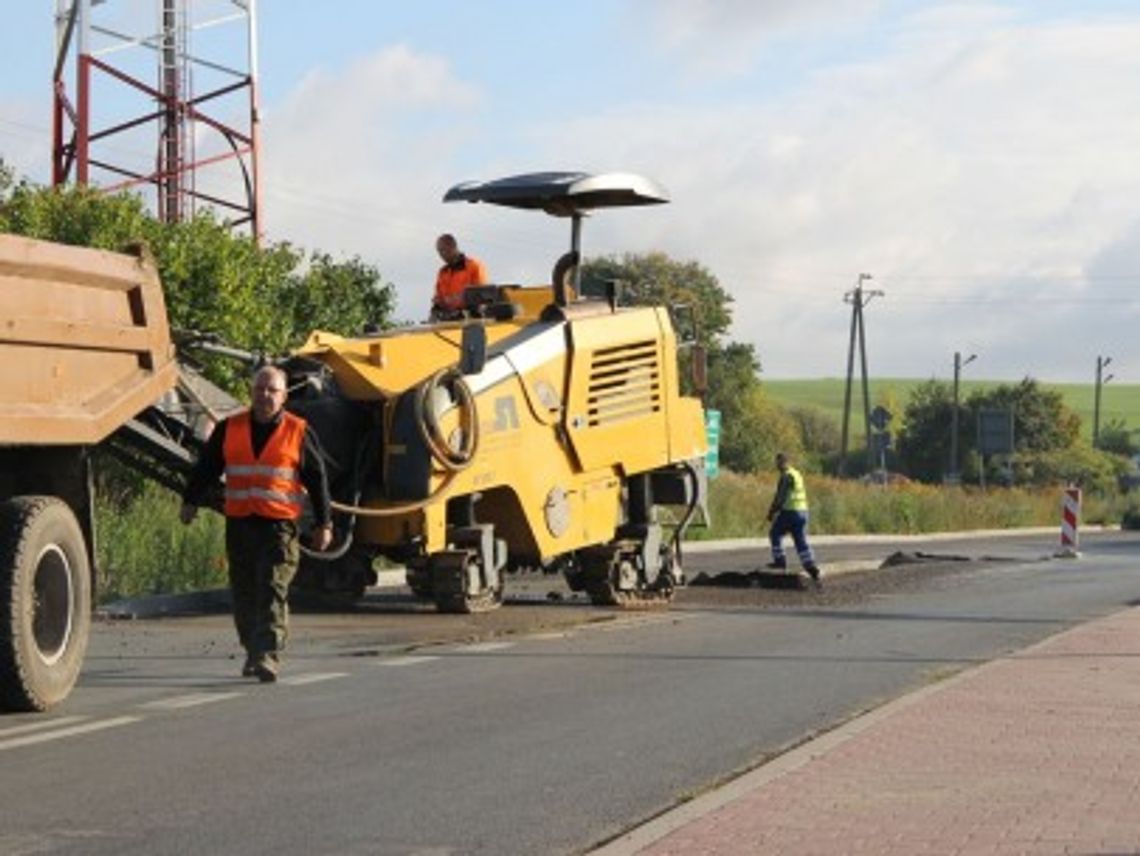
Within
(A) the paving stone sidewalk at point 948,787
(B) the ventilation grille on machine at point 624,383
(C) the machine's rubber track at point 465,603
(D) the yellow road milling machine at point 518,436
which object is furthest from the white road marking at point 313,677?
(B) the ventilation grille on machine at point 624,383

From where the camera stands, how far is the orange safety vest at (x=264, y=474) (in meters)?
11.9

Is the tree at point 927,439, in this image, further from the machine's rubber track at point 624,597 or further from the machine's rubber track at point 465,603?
the machine's rubber track at point 465,603

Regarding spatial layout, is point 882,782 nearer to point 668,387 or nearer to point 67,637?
point 67,637

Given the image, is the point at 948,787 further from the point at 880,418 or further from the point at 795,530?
the point at 880,418

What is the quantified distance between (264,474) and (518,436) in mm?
5655

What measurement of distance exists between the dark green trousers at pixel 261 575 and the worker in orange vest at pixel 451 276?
7.19 m

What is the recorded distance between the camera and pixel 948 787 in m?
8.50

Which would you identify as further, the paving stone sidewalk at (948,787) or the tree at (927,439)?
the tree at (927,439)

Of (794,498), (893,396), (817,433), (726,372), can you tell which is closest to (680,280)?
(726,372)

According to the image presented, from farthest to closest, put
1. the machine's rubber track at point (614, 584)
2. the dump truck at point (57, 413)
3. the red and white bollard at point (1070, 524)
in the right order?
the red and white bollard at point (1070, 524), the machine's rubber track at point (614, 584), the dump truck at point (57, 413)

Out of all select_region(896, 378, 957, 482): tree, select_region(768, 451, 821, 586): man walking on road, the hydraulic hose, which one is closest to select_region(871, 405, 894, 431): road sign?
select_region(768, 451, 821, 586): man walking on road

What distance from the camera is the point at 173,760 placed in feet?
30.2

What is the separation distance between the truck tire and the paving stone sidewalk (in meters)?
3.75

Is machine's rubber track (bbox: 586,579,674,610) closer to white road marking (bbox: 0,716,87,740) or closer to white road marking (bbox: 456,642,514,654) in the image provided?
white road marking (bbox: 456,642,514,654)
